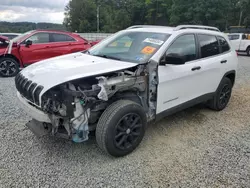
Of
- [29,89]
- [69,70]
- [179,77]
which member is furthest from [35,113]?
[179,77]

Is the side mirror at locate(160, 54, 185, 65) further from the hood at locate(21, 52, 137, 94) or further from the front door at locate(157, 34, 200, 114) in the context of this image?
the hood at locate(21, 52, 137, 94)

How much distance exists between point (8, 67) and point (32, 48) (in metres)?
0.97

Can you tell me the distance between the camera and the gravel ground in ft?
8.36

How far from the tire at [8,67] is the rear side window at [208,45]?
19.6 ft

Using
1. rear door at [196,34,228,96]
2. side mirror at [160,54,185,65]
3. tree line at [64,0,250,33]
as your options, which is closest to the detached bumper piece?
side mirror at [160,54,185,65]

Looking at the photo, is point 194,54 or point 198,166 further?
point 194,54

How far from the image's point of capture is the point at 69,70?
9.01ft

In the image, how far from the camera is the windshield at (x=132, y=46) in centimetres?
323

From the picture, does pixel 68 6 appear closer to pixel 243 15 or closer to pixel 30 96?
pixel 243 15

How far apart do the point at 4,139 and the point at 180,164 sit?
259cm

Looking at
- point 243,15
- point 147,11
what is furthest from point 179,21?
point 147,11

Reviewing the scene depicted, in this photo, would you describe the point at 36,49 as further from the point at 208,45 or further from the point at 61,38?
the point at 208,45

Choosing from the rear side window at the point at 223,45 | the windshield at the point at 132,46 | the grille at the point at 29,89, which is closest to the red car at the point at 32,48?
the windshield at the point at 132,46

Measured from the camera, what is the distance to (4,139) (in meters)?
3.38
